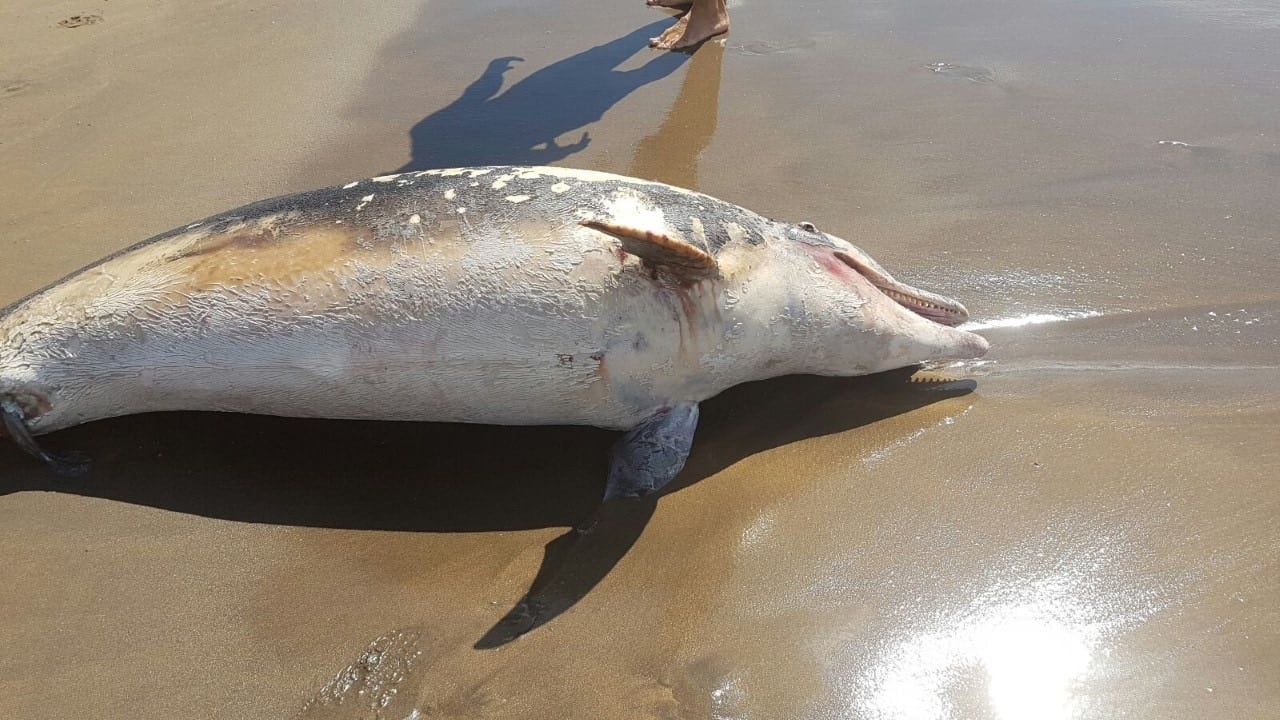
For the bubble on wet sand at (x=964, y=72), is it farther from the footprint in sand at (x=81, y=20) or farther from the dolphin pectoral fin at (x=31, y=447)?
the footprint in sand at (x=81, y=20)

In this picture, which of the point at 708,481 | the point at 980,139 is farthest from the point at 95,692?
the point at 980,139

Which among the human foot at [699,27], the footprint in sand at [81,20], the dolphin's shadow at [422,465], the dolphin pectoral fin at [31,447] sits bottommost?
the dolphin's shadow at [422,465]

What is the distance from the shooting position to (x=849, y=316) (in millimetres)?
4242

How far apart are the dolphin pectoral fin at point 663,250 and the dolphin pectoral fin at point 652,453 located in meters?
0.68

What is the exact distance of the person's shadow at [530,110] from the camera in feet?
21.4

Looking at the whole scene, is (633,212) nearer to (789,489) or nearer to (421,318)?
(421,318)

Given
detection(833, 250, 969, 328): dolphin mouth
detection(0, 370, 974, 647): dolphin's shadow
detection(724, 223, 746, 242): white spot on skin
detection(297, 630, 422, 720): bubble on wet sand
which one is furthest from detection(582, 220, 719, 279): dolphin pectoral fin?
detection(297, 630, 422, 720): bubble on wet sand

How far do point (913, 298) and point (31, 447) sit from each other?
14.6 ft

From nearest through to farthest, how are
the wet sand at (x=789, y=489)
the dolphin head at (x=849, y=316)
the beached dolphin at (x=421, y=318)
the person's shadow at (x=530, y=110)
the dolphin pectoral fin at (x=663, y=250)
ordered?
the wet sand at (x=789, y=489)
the dolphin pectoral fin at (x=663, y=250)
the beached dolphin at (x=421, y=318)
the dolphin head at (x=849, y=316)
the person's shadow at (x=530, y=110)

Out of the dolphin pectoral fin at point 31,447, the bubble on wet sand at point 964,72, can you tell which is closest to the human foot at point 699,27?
the bubble on wet sand at point 964,72

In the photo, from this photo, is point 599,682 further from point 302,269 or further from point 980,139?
point 980,139

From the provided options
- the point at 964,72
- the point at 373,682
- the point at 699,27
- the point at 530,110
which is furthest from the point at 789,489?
the point at 699,27

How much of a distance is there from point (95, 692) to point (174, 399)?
4.35ft

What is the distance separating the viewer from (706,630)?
3307mm
